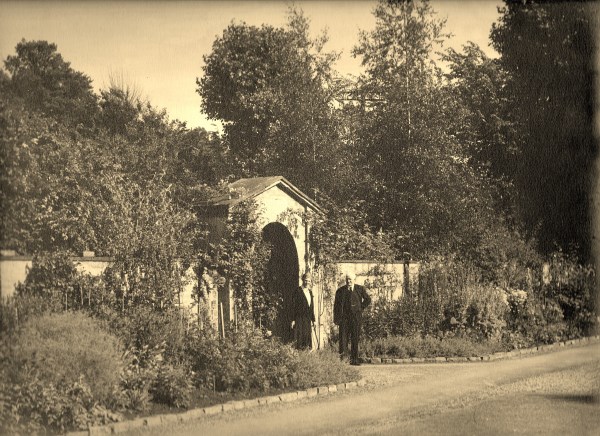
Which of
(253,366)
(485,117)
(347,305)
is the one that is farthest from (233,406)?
(485,117)

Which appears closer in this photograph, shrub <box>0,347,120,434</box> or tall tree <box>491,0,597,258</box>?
shrub <box>0,347,120,434</box>

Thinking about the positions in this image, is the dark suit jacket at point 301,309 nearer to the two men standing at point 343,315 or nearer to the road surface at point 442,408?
the two men standing at point 343,315

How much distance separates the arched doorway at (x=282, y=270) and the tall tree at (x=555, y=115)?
9.28 meters

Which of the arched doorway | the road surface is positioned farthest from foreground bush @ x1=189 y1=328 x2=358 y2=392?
the arched doorway

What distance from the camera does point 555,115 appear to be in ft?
79.1

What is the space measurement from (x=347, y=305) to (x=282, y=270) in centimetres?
270

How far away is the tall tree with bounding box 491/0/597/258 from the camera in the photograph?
76.9 feet

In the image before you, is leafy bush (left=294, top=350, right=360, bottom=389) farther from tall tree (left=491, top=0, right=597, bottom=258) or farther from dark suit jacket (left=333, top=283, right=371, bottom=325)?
tall tree (left=491, top=0, right=597, bottom=258)

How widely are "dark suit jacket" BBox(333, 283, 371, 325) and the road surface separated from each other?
6.09 feet

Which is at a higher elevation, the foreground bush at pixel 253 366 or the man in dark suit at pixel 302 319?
the man in dark suit at pixel 302 319

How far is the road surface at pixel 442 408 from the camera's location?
30.3 ft

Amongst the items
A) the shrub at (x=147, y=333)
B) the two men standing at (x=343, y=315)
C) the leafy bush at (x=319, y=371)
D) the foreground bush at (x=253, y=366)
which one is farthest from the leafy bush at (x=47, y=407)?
the two men standing at (x=343, y=315)

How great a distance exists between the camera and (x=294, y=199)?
1820 centimetres

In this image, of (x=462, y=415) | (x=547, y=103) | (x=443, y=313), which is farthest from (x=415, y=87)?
(x=462, y=415)
